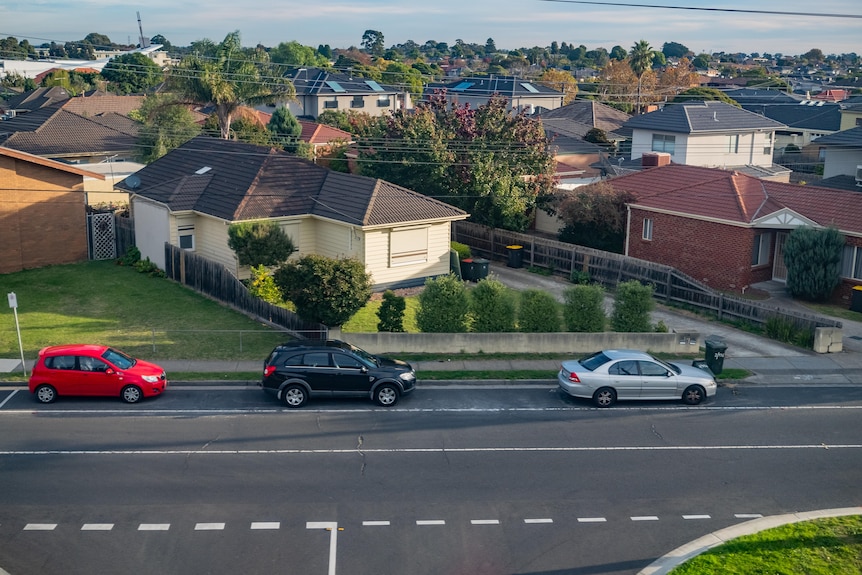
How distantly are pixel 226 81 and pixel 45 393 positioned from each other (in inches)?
Answer: 1573

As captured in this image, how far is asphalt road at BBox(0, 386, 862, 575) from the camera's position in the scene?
1447 cm

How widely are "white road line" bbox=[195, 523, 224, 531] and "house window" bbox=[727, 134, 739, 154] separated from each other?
1897 inches

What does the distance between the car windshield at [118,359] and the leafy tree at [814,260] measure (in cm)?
2299

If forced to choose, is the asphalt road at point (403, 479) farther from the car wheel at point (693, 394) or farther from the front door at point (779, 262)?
the front door at point (779, 262)

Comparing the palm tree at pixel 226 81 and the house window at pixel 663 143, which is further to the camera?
the palm tree at pixel 226 81

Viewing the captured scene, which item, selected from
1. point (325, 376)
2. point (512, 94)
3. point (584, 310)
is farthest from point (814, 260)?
point (512, 94)

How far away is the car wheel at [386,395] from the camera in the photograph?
72.0 feet

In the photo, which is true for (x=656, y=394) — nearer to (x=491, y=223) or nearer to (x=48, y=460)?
(x=48, y=460)

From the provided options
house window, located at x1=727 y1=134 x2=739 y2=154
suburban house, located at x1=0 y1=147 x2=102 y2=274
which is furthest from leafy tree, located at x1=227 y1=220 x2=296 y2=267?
house window, located at x1=727 y1=134 x2=739 y2=154

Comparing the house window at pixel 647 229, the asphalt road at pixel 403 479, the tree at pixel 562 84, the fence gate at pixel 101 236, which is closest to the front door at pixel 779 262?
the house window at pixel 647 229

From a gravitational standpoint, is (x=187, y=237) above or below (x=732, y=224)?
below

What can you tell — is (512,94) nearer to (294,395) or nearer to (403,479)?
(294,395)

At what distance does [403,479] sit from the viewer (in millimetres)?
17453

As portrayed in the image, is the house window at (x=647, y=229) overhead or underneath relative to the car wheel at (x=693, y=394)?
overhead
